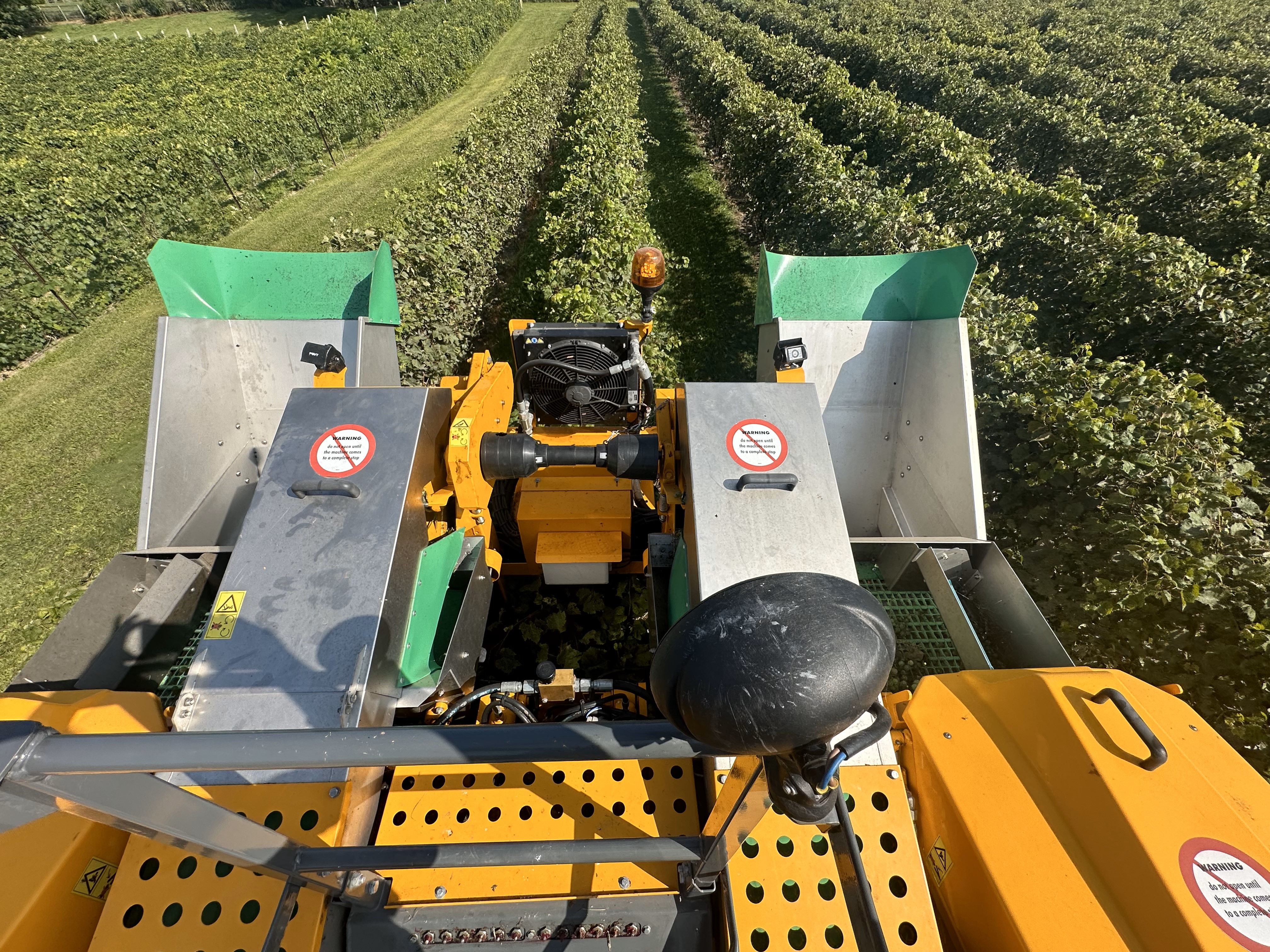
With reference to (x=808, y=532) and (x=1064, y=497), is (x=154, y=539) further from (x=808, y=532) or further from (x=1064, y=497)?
(x=1064, y=497)

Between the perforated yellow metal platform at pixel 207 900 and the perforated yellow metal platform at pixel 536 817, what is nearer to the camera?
the perforated yellow metal platform at pixel 207 900

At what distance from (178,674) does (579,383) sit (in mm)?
2641

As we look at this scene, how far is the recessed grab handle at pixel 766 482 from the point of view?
79.0 inches

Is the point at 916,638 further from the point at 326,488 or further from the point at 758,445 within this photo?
the point at 326,488

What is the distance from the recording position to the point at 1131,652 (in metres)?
3.11

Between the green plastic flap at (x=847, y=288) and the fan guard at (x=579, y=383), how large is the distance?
1.30 meters

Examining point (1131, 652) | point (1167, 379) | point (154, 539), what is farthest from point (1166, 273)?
point (154, 539)

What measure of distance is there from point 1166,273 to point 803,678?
6887mm

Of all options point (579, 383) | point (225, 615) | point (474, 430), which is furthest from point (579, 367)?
point (225, 615)

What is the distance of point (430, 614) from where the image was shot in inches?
86.1

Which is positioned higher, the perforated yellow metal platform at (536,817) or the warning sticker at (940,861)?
the warning sticker at (940,861)

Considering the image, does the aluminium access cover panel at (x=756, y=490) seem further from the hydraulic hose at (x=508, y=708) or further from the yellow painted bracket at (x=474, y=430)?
the yellow painted bracket at (x=474, y=430)

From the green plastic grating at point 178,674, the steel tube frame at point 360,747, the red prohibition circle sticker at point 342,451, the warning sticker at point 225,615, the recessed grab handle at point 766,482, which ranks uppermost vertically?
the steel tube frame at point 360,747

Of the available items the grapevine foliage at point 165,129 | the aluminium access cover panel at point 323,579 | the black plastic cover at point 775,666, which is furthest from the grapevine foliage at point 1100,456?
the grapevine foliage at point 165,129
